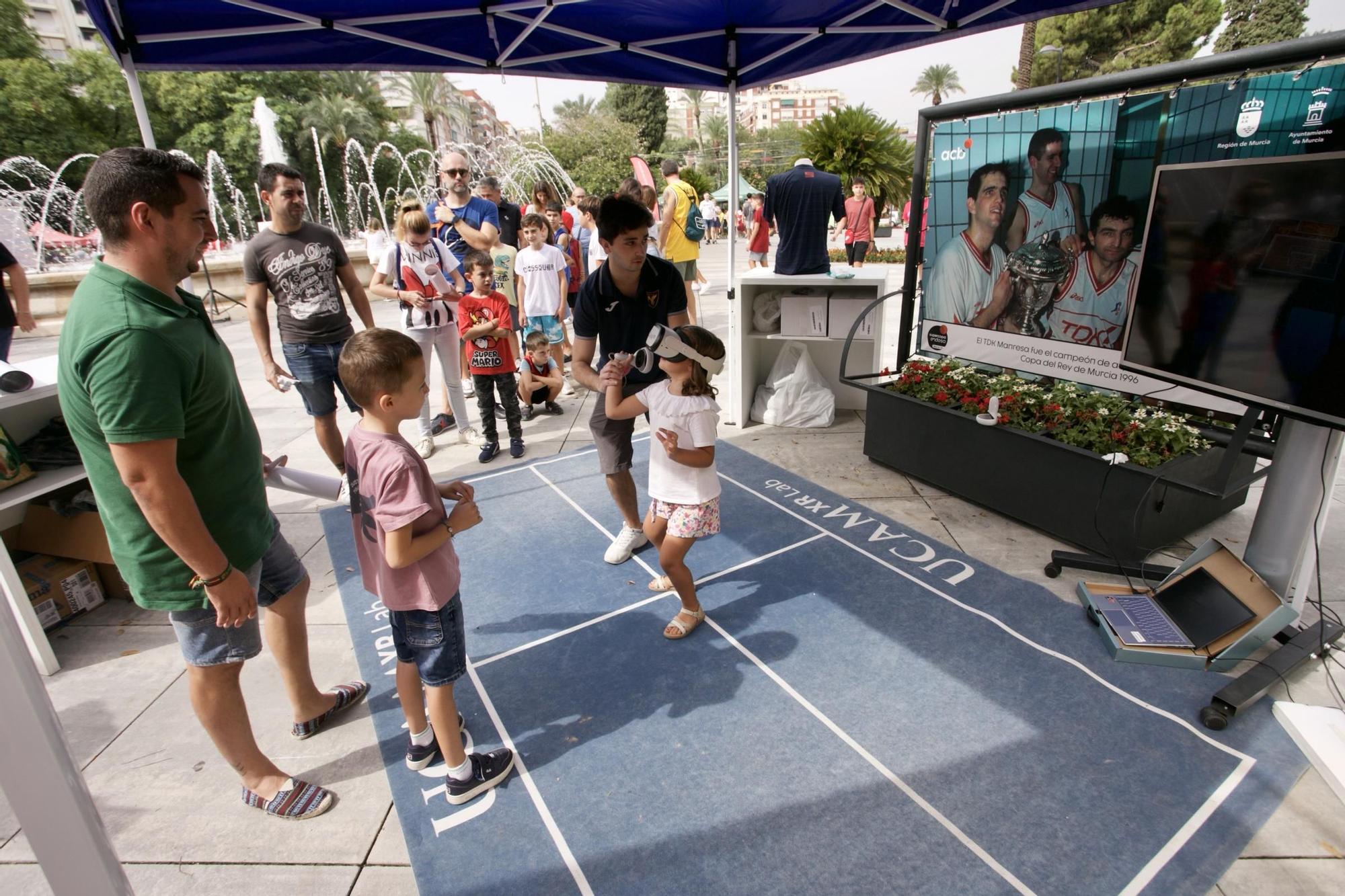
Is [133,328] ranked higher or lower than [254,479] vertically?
higher

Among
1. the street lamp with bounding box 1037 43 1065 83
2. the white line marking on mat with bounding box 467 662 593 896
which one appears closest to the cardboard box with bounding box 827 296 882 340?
the white line marking on mat with bounding box 467 662 593 896

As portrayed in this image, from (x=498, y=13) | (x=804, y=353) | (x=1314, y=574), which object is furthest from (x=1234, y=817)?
(x=498, y=13)

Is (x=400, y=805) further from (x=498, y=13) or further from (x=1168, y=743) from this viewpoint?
(x=498, y=13)

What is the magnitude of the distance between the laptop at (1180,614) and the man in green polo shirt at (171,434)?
3.36 metres

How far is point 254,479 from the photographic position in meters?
2.15

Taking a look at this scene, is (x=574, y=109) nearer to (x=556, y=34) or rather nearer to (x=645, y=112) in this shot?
(x=645, y=112)

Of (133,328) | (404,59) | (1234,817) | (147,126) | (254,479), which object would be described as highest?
(404,59)

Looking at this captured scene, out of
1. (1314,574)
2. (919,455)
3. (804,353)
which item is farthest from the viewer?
(804,353)

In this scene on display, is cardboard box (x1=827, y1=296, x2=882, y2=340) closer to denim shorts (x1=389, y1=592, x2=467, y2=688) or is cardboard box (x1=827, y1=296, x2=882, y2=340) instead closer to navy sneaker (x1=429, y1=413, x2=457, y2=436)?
navy sneaker (x1=429, y1=413, x2=457, y2=436)

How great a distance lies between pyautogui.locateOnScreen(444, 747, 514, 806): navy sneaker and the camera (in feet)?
7.66

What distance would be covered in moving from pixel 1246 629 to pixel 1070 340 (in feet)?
6.39

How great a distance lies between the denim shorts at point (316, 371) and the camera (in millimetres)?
4348

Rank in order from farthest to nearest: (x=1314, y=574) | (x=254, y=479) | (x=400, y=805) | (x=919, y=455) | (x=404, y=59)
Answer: (x=404, y=59) < (x=919, y=455) < (x=1314, y=574) < (x=400, y=805) < (x=254, y=479)

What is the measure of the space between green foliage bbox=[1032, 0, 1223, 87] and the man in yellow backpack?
101 feet
